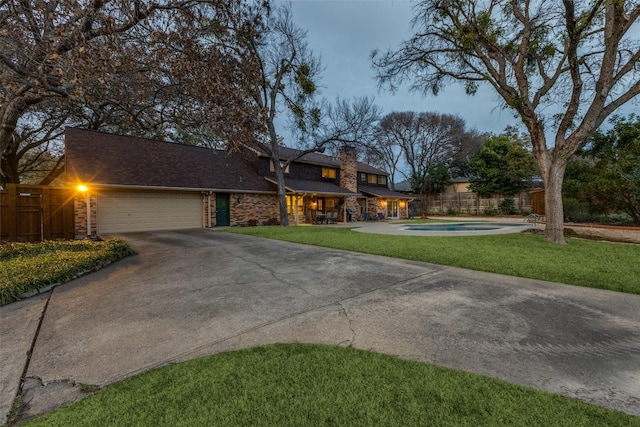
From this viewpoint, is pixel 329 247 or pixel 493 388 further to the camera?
pixel 329 247

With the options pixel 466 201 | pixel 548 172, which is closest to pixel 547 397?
pixel 548 172

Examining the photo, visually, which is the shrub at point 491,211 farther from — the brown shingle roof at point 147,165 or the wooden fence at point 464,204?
the brown shingle roof at point 147,165

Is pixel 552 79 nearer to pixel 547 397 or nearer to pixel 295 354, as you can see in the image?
pixel 547 397

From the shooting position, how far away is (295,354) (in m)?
2.39

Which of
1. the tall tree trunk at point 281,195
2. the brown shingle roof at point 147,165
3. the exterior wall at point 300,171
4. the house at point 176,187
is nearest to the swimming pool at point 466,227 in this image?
the house at point 176,187

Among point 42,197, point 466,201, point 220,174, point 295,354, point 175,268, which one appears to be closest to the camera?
point 295,354

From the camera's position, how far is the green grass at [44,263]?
4137 mm

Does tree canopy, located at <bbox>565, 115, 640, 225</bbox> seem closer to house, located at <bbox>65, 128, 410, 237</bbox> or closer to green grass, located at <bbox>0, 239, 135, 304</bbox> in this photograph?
house, located at <bbox>65, 128, 410, 237</bbox>

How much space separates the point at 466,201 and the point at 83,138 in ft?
A: 99.6

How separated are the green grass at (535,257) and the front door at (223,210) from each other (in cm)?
798

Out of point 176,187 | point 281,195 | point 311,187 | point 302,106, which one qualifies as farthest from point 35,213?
point 311,187

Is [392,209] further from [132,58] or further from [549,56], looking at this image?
[132,58]

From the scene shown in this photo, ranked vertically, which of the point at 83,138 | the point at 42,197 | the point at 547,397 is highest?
the point at 83,138

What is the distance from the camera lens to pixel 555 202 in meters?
8.34
